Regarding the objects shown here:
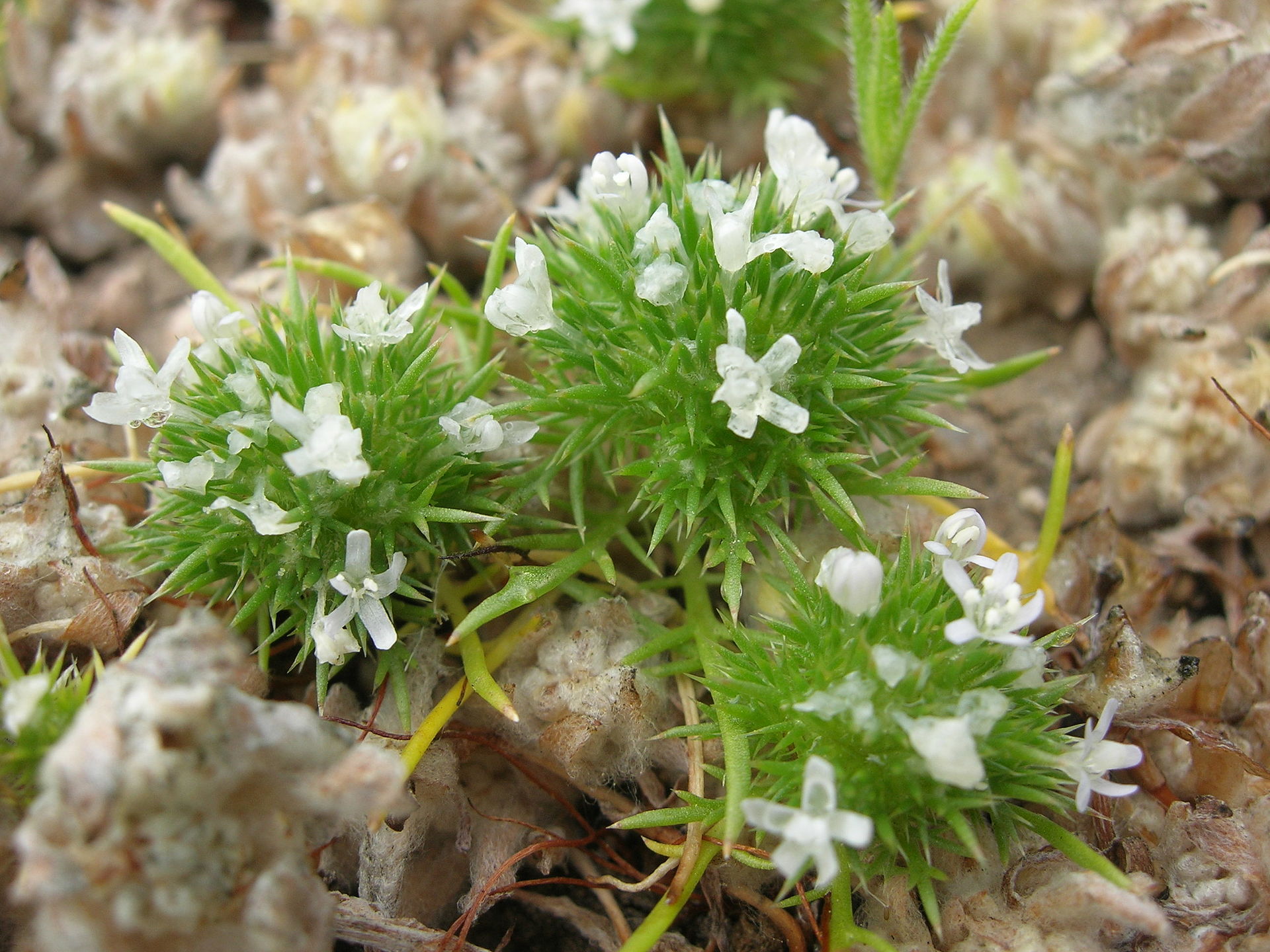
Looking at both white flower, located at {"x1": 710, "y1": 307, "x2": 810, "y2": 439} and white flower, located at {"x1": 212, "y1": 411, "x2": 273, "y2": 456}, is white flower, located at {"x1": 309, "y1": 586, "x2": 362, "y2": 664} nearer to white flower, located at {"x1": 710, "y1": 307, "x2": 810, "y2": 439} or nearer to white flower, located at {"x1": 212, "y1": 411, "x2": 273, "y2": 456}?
white flower, located at {"x1": 212, "y1": 411, "x2": 273, "y2": 456}

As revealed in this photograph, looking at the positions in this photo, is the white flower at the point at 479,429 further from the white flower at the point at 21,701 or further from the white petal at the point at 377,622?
the white flower at the point at 21,701

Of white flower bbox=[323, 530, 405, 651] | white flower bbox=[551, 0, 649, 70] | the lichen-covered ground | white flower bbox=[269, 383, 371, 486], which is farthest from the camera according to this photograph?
white flower bbox=[551, 0, 649, 70]

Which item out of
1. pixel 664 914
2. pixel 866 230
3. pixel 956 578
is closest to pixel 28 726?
pixel 664 914

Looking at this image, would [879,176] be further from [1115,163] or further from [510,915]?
[510,915]

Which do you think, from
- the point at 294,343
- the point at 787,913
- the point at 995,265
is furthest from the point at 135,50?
the point at 787,913

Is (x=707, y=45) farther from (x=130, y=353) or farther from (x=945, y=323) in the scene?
(x=130, y=353)

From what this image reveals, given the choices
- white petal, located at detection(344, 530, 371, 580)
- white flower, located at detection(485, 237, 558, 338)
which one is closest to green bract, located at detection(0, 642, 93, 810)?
white petal, located at detection(344, 530, 371, 580)
